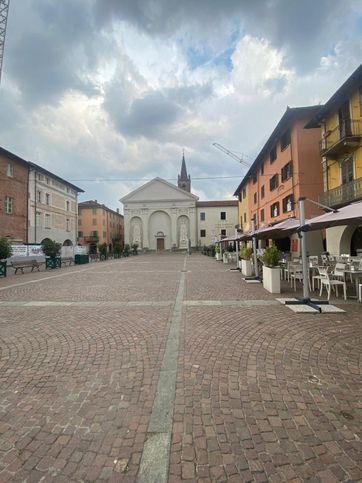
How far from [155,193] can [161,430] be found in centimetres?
6180

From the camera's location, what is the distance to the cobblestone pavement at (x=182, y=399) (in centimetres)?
201

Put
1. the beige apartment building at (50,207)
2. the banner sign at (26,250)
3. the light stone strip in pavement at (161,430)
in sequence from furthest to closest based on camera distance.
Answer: the beige apartment building at (50,207) < the banner sign at (26,250) < the light stone strip in pavement at (161,430)

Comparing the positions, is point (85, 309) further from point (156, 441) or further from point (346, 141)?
point (346, 141)

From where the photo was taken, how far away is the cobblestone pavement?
2006 mm

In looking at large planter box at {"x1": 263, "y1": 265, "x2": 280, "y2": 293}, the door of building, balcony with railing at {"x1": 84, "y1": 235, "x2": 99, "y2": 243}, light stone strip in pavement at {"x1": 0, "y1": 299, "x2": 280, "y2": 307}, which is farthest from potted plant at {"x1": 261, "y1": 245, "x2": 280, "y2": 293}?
balcony with railing at {"x1": 84, "y1": 235, "x2": 99, "y2": 243}

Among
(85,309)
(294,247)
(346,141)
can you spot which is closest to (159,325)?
(85,309)

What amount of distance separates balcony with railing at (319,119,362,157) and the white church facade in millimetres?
45120

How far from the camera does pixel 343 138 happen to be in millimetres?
13844

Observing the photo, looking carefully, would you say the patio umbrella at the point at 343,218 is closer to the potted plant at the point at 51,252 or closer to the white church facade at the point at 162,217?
the potted plant at the point at 51,252

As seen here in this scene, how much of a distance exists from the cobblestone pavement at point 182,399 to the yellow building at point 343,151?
1044cm

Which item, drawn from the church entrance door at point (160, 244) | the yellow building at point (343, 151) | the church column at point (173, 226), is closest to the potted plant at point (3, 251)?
the yellow building at point (343, 151)

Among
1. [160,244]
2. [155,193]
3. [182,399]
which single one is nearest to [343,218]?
[182,399]

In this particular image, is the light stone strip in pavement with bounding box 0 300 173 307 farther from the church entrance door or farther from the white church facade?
the church entrance door

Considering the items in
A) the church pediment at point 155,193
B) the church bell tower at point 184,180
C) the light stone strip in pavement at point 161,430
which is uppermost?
the church bell tower at point 184,180
